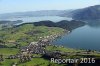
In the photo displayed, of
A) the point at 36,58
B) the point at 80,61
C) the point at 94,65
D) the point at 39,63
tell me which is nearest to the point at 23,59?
the point at 36,58

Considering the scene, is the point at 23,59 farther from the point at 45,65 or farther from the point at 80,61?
the point at 80,61

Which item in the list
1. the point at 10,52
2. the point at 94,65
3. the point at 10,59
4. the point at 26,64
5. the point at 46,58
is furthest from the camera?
the point at 10,52

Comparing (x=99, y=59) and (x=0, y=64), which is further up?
(x=99, y=59)

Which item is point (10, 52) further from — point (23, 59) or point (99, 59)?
point (99, 59)

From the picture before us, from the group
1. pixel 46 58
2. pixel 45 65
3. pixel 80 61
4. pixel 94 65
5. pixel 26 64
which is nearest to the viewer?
pixel 94 65

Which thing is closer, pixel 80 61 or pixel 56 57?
pixel 80 61

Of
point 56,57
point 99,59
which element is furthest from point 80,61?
point 56,57

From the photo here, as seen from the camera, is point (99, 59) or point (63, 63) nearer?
point (99, 59)

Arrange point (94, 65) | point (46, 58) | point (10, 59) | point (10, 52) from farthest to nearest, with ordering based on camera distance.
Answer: point (10, 52) < point (10, 59) < point (46, 58) < point (94, 65)

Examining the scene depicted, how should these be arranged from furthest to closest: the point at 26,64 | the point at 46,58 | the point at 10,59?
the point at 10,59
the point at 46,58
the point at 26,64
